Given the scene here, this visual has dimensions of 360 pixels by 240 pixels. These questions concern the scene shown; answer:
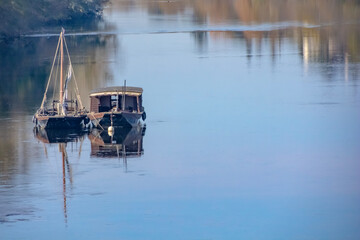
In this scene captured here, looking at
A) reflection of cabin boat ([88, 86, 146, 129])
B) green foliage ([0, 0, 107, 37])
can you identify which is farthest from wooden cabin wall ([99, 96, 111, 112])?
green foliage ([0, 0, 107, 37])

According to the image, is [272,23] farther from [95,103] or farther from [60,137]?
[60,137]

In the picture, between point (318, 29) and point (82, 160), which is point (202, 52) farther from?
point (82, 160)

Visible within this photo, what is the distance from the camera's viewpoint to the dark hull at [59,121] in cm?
4920

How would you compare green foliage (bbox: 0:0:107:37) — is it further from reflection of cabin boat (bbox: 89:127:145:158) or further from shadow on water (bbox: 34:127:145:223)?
reflection of cabin boat (bbox: 89:127:145:158)

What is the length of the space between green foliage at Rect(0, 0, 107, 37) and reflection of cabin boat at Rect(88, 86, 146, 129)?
47.5m

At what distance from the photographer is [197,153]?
4553 cm

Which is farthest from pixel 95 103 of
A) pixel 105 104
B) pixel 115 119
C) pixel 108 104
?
pixel 115 119

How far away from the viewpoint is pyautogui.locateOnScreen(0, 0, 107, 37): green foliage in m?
98.2

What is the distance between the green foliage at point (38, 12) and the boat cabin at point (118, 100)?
155 feet

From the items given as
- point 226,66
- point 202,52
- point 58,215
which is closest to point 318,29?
point 202,52

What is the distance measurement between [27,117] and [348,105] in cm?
1746

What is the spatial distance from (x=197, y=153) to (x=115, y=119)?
208 inches

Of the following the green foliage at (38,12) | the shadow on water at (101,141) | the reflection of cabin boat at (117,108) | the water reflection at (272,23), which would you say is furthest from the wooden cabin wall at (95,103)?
the green foliage at (38,12)

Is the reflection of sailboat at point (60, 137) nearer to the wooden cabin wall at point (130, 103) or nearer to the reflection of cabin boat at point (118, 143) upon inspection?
the reflection of cabin boat at point (118, 143)
